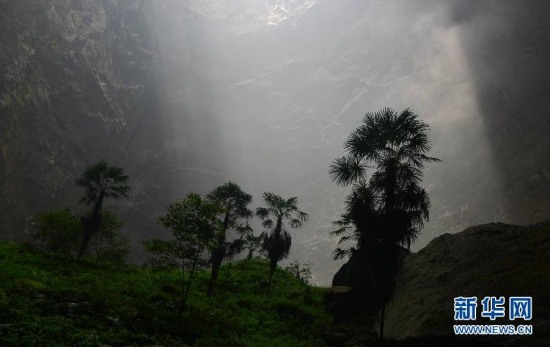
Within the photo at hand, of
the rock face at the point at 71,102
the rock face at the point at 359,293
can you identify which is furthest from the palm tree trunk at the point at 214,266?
the rock face at the point at 71,102

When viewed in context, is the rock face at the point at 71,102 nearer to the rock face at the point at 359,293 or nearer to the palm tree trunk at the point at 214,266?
the palm tree trunk at the point at 214,266

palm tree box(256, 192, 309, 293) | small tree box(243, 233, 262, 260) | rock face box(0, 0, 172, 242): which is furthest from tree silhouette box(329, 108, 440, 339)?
rock face box(0, 0, 172, 242)

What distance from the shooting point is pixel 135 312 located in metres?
16.0

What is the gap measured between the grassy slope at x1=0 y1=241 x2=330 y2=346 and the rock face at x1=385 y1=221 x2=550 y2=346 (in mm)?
5904

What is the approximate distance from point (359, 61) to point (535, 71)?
7280cm

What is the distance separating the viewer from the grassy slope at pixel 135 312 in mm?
11977

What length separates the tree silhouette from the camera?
15930 mm

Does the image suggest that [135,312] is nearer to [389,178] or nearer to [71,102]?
[389,178]

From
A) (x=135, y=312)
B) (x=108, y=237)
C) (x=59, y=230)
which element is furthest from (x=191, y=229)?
(x=108, y=237)

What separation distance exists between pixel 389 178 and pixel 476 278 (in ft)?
16.6

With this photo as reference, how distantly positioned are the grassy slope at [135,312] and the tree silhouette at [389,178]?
256 inches

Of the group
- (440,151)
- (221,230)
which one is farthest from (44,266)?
(440,151)

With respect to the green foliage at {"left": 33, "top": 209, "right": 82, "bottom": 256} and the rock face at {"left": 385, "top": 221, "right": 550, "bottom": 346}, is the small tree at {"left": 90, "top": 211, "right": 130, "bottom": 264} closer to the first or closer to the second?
the green foliage at {"left": 33, "top": 209, "right": 82, "bottom": 256}

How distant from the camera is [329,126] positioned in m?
168
